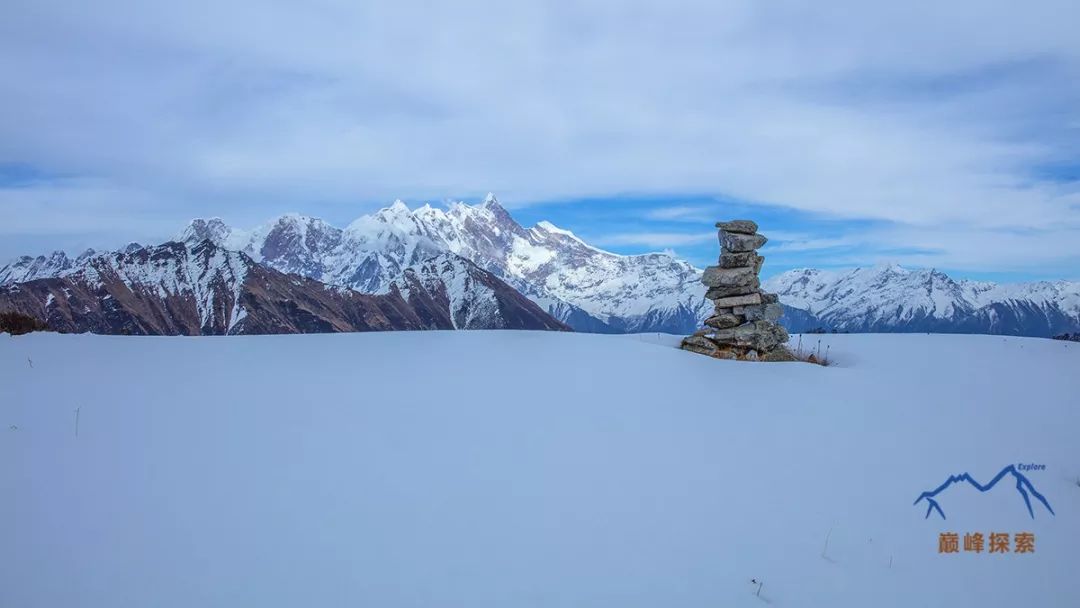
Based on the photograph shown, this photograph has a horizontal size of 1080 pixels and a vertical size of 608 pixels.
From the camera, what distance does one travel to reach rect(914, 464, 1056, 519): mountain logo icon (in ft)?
16.7

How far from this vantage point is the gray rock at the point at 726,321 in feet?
50.9

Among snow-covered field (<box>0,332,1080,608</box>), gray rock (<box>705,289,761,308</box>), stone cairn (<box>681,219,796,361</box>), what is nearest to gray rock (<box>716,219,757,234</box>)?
stone cairn (<box>681,219,796,361</box>)

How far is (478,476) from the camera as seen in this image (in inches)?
194

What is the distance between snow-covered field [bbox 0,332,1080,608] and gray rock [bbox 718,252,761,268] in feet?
27.5

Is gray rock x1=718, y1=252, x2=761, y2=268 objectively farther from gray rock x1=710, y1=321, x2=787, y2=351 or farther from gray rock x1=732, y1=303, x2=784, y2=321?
gray rock x1=710, y1=321, x2=787, y2=351

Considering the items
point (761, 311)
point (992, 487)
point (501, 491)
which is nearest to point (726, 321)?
point (761, 311)

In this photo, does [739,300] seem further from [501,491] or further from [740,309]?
[501,491]

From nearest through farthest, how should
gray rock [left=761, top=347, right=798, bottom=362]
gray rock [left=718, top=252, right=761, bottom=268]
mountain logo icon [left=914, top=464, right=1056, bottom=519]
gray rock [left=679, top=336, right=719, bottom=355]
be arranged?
mountain logo icon [left=914, top=464, right=1056, bottom=519] → gray rock [left=761, top=347, right=798, bottom=362] → gray rock [left=679, top=336, right=719, bottom=355] → gray rock [left=718, top=252, right=761, bottom=268]

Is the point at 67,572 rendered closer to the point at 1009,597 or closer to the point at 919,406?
the point at 1009,597

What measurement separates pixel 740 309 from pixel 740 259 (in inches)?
65.3

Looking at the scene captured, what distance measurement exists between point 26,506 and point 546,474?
358cm

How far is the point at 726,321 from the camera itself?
15.5 metres

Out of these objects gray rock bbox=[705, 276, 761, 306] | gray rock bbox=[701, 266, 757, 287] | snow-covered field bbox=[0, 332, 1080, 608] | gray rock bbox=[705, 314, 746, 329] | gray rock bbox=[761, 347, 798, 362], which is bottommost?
snow-covered field bbox=[0, 332, 1080, 608]

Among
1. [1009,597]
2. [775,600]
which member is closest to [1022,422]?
[1009,597]
